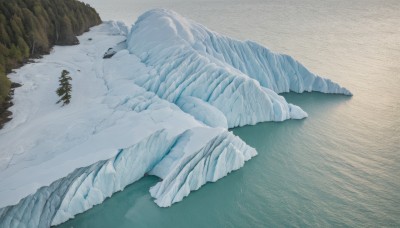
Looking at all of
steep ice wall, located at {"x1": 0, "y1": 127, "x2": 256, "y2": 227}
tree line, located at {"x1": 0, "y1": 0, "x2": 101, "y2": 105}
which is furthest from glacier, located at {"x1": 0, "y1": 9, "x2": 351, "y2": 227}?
tree line, located at {"x1": 0, "y1": 0, "x2": 101, "y2": 105}

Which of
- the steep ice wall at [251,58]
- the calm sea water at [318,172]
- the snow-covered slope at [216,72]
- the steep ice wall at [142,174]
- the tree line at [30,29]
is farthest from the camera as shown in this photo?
the tree line at [30,29]

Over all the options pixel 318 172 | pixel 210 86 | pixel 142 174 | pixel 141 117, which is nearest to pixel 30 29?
pixel 210 86

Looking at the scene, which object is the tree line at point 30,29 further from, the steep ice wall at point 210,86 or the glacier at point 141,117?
the steep ice wall at point 210,86

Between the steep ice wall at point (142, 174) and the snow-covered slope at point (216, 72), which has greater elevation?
the snow-covered slope at point (216, 72)

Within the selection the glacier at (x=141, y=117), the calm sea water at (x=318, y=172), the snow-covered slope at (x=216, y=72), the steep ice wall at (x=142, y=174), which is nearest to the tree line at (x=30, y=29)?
the glacier at (x=141, y=117)

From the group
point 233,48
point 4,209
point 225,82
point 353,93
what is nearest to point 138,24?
point 233,48

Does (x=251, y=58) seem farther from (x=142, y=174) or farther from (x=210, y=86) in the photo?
(x=142, y=174)
